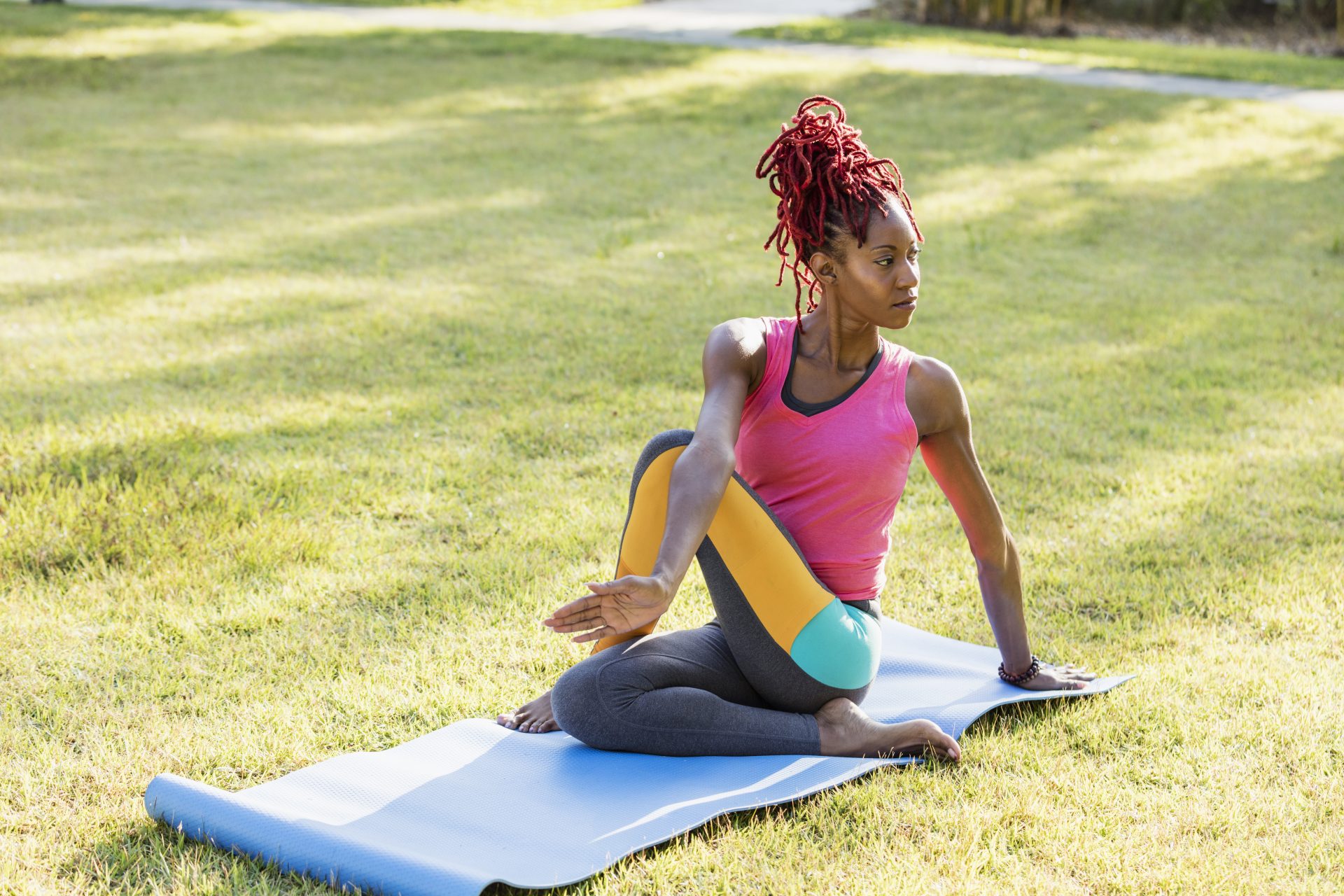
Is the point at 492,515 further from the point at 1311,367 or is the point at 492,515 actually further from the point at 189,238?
the point at 189,238

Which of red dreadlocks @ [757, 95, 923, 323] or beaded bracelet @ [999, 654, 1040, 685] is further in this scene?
beaded bracelet @ [999, 654, 1040, 685]

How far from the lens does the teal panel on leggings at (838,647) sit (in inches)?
114

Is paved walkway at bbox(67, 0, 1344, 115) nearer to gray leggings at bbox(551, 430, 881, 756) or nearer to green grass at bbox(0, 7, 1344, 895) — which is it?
green grass at bbox(0, 7, 1344, 895)

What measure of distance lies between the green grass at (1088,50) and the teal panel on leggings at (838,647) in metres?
12.2

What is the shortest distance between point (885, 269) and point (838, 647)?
0.87 m

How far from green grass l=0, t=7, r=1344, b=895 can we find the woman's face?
107 centimetres

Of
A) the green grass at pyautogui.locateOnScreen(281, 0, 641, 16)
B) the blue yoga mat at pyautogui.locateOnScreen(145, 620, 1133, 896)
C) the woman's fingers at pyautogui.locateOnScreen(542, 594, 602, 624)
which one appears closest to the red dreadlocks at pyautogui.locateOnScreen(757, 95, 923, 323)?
the woman's fingers at pyautogui.locateOnScreen(542, 594, 602, 624)

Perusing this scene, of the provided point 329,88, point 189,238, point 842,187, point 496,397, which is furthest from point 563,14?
point 842,187

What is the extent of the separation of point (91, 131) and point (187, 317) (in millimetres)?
5815

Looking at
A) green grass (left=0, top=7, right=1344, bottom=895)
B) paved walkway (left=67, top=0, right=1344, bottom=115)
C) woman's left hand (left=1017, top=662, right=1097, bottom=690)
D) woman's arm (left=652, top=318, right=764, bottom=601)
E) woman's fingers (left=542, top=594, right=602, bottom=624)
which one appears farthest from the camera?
paved walkway (left=67, top=0, right=1344, bottom=115)

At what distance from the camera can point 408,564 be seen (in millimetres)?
4098

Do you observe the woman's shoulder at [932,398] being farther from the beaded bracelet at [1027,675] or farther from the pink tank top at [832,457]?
the beaded bracelet at [1027,675]

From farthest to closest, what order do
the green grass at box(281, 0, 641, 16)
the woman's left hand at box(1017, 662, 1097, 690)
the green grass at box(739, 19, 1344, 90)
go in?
1. the green grass at box(281, 0, 641, 16)
2. the green grass at box(739, 19, 1344, 90)
3. the woman's left hand at box(1017, 662, 1097, 690)

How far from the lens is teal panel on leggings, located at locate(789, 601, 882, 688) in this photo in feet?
9.49
